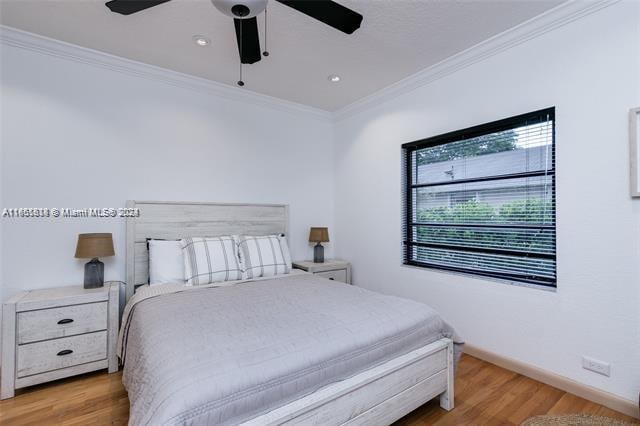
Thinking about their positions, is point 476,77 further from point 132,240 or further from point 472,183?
point 132,240

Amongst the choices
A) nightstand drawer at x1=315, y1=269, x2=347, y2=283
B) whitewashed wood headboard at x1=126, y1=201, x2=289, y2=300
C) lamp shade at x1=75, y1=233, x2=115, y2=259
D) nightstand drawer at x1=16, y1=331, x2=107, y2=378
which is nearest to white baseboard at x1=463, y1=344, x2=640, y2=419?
nightstand drawer at x1=315, y1=269, x2=347, y2=283

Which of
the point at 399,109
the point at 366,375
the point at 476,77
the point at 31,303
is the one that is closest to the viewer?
the point at 366,375

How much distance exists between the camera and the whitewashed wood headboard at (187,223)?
2.78 meters

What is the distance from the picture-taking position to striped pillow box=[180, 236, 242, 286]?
2.61m

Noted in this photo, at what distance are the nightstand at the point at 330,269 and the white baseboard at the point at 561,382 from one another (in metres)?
1.49

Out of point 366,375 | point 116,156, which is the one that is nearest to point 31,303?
point 116,156

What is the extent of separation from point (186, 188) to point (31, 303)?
147cm

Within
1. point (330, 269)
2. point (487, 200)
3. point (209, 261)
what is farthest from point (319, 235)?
point (487, 200)

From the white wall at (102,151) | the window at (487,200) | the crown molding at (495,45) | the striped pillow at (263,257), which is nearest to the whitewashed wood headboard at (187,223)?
the white wall at (102,151)

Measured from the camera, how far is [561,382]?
6.89 ft

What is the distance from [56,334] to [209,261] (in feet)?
3.68

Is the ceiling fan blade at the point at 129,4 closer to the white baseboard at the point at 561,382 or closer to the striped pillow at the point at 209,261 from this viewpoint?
the striped pillow at the point at 209,261

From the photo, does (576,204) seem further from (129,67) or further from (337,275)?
(129,67)

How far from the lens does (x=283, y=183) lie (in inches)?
149
